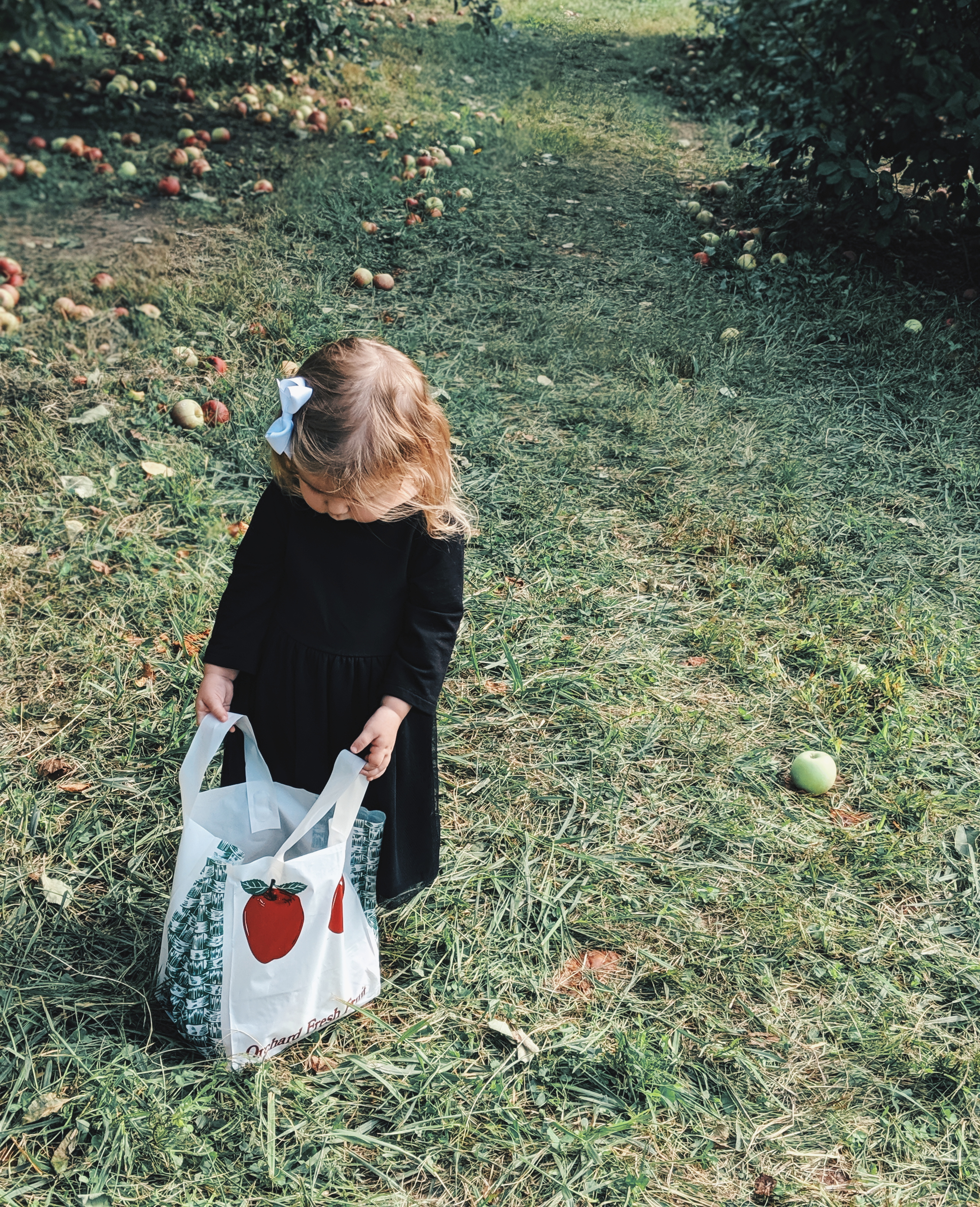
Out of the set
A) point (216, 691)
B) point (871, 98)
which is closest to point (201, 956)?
point (216, 691)

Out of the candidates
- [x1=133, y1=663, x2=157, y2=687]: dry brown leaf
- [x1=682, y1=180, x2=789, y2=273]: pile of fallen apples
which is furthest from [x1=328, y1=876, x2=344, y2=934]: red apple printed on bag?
[x1=682, y1=180, x2=789, y2=273]: pile of fallen apples

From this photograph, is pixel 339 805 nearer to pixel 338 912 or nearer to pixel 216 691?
pixel 338 912

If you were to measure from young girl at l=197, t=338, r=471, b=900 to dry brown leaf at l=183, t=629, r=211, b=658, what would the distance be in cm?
81

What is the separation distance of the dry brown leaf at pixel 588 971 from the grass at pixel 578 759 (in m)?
0.01

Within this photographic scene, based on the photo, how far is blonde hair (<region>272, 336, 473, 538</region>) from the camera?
4.61ft

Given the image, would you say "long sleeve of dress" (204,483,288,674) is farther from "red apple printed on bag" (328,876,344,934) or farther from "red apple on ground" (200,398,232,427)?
"red apple on ground" (200,398,232,427)

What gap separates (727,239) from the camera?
17.5ft

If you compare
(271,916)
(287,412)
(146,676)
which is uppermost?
(287,412)

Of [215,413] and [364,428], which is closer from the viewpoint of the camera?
[364,428]

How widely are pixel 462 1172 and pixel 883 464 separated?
323cm

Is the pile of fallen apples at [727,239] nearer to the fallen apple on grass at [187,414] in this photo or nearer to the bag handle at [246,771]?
the fallen apple on grass at [187,414]

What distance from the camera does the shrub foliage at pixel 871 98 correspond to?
172 inches

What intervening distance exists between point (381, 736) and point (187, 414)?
2283mm

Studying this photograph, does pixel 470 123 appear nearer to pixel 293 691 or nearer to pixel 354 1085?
pixel 293 691
